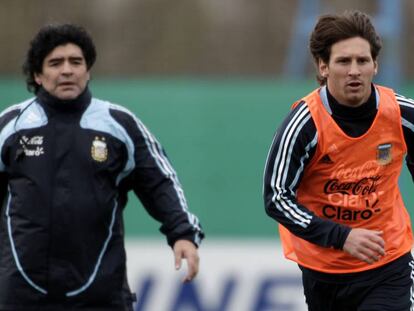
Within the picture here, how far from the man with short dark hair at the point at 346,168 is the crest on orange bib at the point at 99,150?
713 mm

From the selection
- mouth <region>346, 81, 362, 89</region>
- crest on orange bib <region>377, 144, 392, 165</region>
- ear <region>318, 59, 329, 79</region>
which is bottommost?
crest on orange bib <region>377, 144, 392, 165</region>

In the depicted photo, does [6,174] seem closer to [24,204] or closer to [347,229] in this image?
[24,204]

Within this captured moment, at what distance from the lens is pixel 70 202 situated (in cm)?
548

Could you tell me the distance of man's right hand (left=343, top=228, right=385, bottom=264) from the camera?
17.1 feet

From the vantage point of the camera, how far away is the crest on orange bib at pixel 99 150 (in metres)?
5.53

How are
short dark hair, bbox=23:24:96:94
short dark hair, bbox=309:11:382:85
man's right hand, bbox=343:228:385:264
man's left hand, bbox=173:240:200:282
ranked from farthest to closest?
short dark hair, bbox=23:24:96:94 → short dark hair, bbox=309:11:382:85 → man's left hand, bbox=173:240:200:282 → man's right hand, bbox=343:228:385:264

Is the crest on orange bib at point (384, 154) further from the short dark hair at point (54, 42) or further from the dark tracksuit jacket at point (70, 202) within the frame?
the short dark hair at point (54, 42)

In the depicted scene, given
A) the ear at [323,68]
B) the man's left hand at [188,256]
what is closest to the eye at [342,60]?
the ear at [323,68]

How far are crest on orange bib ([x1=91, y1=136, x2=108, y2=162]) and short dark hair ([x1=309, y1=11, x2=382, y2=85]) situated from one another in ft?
3.36

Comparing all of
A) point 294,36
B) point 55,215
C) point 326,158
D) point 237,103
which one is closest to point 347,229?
point 326,158

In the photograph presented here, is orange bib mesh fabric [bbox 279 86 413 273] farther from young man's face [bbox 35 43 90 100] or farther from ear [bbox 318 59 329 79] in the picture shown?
young man's face [bbox 35 43 90 100]

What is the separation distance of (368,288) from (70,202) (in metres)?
1.37

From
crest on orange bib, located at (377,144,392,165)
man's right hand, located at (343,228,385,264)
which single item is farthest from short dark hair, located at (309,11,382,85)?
man's right hand, located at (343,228,385,264)

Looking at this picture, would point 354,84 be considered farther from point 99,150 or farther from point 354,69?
point 99,150
